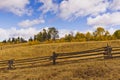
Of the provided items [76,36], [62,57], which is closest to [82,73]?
[62,57]

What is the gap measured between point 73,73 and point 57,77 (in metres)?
1.15

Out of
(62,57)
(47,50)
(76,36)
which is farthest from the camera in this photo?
(76,36)

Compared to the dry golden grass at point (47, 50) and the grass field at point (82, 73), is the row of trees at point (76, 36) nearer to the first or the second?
the dry golden grass at point (47, 50)

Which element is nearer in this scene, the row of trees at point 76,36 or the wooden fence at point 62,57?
the wooden fence at point 62,57

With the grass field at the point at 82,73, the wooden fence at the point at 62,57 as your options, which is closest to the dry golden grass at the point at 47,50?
the wooden fence at the point at 62,57

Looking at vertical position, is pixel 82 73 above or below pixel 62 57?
below

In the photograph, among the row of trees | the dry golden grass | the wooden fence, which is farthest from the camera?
the row of trees

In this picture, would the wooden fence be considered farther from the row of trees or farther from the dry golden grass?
the row of trees

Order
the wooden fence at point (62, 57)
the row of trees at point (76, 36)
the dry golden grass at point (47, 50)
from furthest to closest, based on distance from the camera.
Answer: the row of trees at point (76, 36)
the dry golden grass at point (47, 50)
the wooden fence at point (62, 57)

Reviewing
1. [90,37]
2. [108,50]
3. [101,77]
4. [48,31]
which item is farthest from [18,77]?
[48,31]

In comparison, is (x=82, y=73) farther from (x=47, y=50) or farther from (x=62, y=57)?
(x=47, y=50)

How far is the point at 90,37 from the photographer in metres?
117

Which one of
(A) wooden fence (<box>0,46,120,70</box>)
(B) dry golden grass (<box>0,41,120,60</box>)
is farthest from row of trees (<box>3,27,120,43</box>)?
(A) wooden fence (<box>0,46,120,70</box>)

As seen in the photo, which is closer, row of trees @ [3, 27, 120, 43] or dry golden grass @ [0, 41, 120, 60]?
dry golden grass @ [0, 41, 120, 60]
